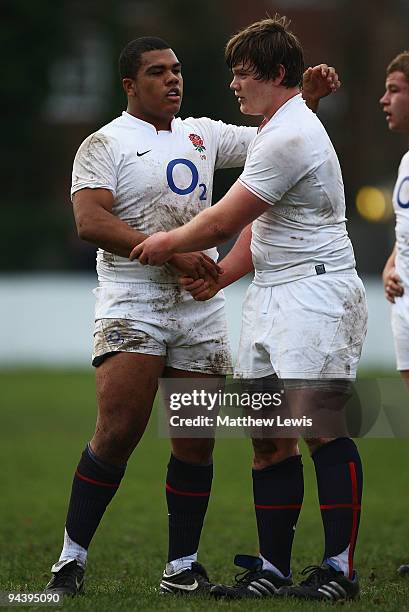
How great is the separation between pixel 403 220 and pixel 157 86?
64.4 inches

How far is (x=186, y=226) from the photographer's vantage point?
5.58m

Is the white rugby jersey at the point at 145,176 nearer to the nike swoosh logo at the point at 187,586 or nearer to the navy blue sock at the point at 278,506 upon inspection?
the navy blue sock at the point at 278,506

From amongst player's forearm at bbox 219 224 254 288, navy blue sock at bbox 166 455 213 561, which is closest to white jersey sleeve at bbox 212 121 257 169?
player's forearm at bbox 219 224 254 288

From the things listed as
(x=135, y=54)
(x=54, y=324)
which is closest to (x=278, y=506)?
(x=135, y=54)

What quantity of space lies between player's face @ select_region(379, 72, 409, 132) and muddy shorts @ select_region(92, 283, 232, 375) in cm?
152

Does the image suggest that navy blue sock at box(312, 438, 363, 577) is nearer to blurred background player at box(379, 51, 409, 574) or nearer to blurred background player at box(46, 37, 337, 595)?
blurred background player at box(46, 37, 337, 595)

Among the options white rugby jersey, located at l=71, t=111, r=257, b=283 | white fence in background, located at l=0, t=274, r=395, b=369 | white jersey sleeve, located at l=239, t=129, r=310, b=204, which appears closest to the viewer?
white jersey sleeve, located at l=239, t=129, r=310, b=204

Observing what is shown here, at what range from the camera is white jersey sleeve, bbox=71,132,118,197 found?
19.1 ft

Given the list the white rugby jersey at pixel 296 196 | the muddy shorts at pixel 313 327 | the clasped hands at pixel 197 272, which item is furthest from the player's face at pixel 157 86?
the muddy shorts at pixel 313 327

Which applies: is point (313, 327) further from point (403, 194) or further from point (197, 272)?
point (403, 194)

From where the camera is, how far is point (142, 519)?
29.4 feet

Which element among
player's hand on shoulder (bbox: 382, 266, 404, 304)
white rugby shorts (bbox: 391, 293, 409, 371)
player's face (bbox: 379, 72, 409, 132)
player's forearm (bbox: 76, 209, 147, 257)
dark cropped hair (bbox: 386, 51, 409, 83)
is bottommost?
white rugby shorts (bbox: 391, 293, 409, 371)

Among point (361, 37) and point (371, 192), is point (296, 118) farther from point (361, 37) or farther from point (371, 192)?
point (361, 37)

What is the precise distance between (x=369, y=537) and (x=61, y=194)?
1099 inches
